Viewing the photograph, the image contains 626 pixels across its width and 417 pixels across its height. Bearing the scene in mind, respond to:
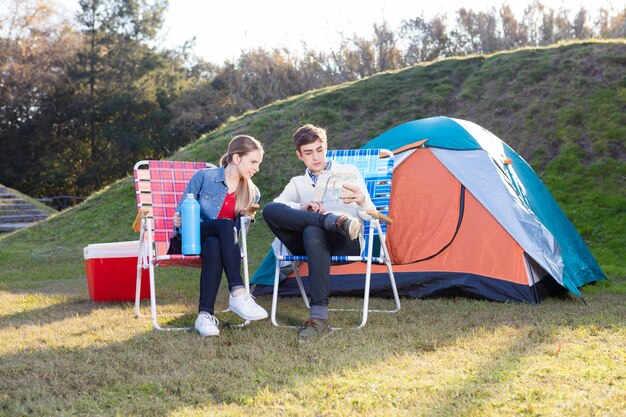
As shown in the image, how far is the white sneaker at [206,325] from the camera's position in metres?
3.30

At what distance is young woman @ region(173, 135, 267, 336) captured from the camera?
11.4 ft

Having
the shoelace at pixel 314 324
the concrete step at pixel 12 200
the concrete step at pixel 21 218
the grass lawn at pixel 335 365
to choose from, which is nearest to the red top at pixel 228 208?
the grass lawn at pixel 335 365

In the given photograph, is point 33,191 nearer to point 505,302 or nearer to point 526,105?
point 526,105

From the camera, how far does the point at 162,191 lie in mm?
4152

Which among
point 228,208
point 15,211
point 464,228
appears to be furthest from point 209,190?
point 15,211

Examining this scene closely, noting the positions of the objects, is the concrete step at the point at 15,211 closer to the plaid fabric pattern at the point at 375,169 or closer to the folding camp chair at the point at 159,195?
the folding camp chair at the point at 159,195

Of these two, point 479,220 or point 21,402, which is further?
point 479,220

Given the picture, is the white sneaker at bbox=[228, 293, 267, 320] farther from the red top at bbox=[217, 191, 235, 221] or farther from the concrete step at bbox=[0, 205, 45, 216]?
the concrete step at bbox=[0, 205, 45, 216]

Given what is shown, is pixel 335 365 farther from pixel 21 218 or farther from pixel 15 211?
pixel 15 211

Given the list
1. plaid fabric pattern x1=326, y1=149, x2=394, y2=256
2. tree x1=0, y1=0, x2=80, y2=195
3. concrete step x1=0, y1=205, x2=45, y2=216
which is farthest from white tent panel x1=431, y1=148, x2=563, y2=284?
tree x1=0, y1=0, x2=80, y2=195

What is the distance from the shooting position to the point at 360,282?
4.60 metres

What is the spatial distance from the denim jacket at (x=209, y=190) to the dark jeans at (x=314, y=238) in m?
0.27

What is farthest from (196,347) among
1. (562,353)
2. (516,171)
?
(516,171)

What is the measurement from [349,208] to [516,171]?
178 cm
